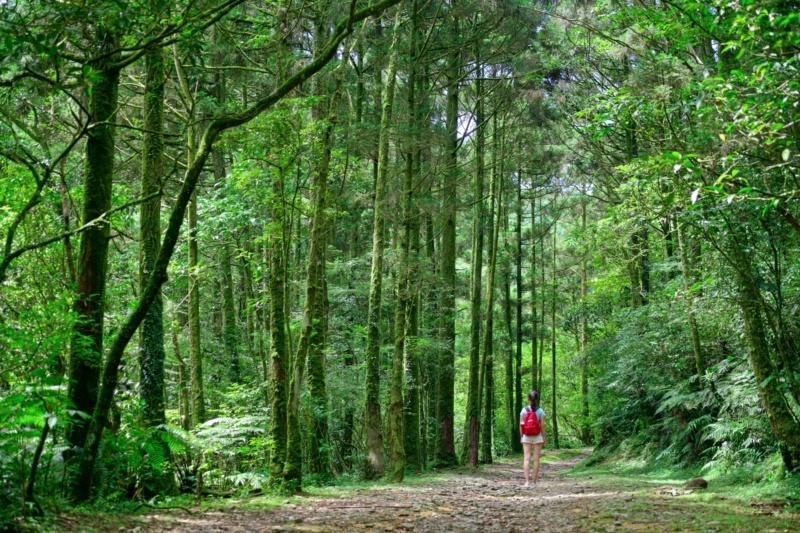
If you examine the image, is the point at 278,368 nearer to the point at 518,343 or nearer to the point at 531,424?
the point at 531,424

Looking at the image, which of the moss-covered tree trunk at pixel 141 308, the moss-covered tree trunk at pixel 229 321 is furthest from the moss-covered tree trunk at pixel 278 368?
the moss-covered tree trunk at pixel 229 321

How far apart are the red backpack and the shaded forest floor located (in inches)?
71.0

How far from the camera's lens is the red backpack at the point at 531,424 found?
37.2 feet

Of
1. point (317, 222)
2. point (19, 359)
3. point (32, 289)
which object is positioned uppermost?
point (317, 222)

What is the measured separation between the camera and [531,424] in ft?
37.3

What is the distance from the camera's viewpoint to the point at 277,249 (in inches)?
402

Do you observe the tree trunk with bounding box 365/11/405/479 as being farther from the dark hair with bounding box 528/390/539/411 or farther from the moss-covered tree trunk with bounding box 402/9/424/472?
the dark hair with bounding box 528/390/539/411

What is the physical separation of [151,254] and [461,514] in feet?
18.0

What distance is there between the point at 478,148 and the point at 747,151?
507 inches

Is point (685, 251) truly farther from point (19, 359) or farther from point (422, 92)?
point (19, 359)

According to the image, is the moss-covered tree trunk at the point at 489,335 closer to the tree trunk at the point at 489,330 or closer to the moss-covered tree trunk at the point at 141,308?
the tree trunk at the point at 489,330

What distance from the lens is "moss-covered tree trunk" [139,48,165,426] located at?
8430mm

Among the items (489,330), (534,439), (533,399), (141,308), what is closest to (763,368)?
(533,399)

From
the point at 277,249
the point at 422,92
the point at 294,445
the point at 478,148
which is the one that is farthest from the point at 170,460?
the point at 478,148
